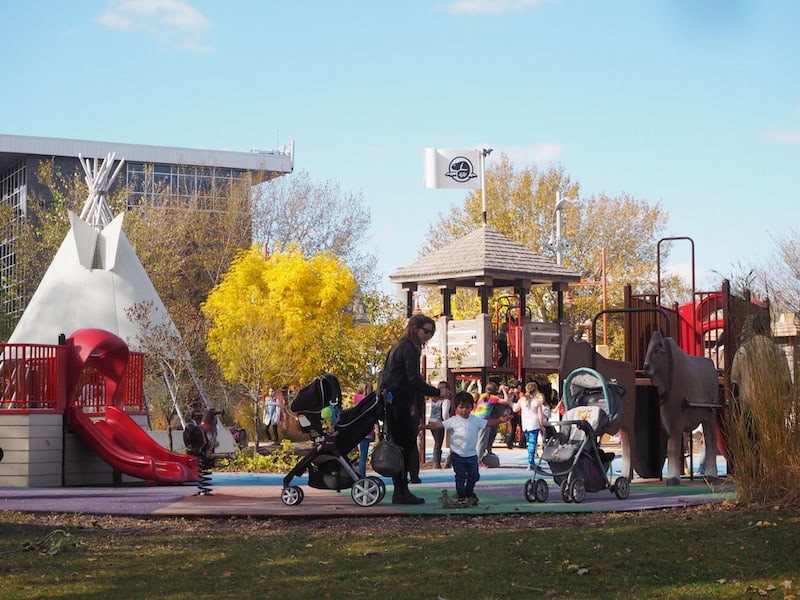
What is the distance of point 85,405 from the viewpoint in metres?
19.7

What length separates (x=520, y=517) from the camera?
1170cm

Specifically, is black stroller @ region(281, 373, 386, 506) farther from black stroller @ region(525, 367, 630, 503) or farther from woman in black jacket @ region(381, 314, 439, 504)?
black stroller @ region(525, 367, 630, 503)

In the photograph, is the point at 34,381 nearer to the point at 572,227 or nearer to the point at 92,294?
the point at 92,294

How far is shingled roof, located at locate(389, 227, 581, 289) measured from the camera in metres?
30.8

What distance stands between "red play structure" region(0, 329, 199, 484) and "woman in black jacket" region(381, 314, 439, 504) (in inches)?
246

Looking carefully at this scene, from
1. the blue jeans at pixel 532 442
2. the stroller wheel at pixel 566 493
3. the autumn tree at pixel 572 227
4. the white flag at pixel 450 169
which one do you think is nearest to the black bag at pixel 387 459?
the stroller wheel at pixel 566 493

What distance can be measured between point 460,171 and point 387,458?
2437 centimetres

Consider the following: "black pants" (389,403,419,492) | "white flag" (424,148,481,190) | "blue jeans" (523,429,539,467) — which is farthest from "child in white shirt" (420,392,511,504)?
"white flag" (424,148,481,190)

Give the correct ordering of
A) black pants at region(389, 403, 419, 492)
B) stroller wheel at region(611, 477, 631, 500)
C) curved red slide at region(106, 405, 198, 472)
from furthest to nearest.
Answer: curved red slide at region(106, 405, 198, 472) → stroller wheel at region(611, 477, 631, 500) → black pants at region(389, 403, 419, 492)

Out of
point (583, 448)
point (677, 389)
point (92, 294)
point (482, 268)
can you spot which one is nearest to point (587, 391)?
point (583, 448)

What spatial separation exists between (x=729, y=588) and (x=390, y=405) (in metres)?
5.53

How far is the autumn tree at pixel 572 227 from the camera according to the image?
51.6 meters

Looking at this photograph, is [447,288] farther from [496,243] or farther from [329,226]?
[329,226]

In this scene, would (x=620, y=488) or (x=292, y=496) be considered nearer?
(x=292, y=496)
